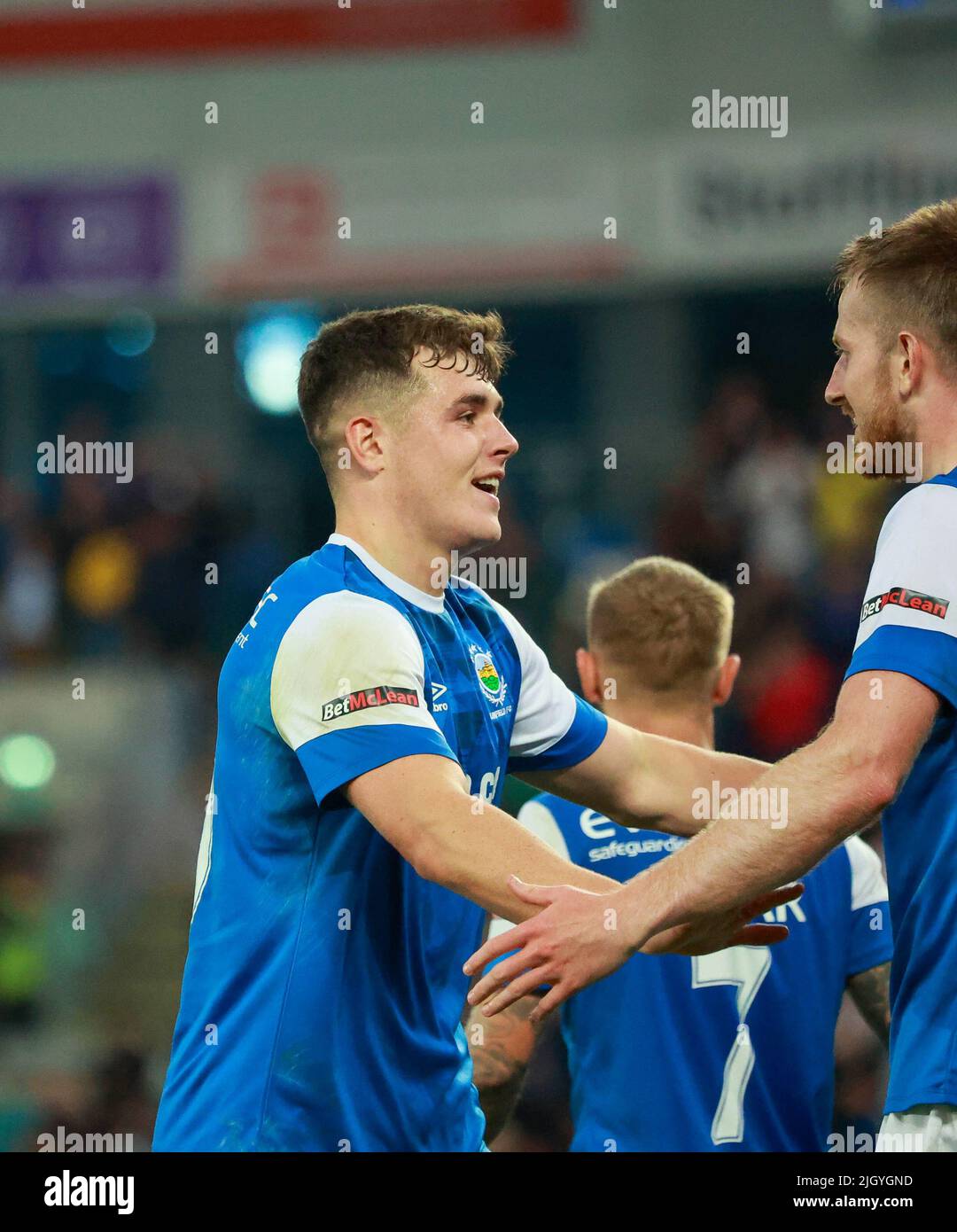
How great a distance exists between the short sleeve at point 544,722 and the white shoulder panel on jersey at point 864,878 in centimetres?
Answer: 77

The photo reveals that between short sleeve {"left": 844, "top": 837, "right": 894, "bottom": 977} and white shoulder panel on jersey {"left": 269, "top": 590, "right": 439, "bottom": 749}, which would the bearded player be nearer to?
white shoulder panel on jersey {"left": 269, "top": 590, "right": 439, "bottom": 749}

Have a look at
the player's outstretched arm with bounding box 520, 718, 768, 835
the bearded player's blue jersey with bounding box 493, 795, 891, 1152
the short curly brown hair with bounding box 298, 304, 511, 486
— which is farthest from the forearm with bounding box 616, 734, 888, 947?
the short curly brown hair with bounding box 298, 304, 511, 486

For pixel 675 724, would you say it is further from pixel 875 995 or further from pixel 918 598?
pixel 918 598

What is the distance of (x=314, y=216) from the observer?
45.5 ft

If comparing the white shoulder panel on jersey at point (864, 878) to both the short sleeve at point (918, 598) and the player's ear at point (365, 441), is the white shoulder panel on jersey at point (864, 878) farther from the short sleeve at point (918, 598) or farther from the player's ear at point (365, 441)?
the player's ear at point (365, 441)

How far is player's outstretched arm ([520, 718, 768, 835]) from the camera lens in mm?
3863

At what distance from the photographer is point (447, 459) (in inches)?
141

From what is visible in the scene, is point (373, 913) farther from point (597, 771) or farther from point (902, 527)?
point (902, 527)

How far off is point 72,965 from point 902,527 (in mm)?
8165

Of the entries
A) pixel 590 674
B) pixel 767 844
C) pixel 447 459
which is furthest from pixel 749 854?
pixel 590 674

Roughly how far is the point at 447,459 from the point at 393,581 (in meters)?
0.31

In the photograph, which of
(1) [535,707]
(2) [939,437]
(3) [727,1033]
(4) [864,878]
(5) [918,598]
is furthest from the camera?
(4) [864,878]

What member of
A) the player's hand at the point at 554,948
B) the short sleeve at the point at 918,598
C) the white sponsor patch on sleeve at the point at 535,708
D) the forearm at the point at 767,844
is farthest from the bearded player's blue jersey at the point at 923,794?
the white sponsor patch on sleeve at the point at 535,708

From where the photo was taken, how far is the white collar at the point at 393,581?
347 centimetres
